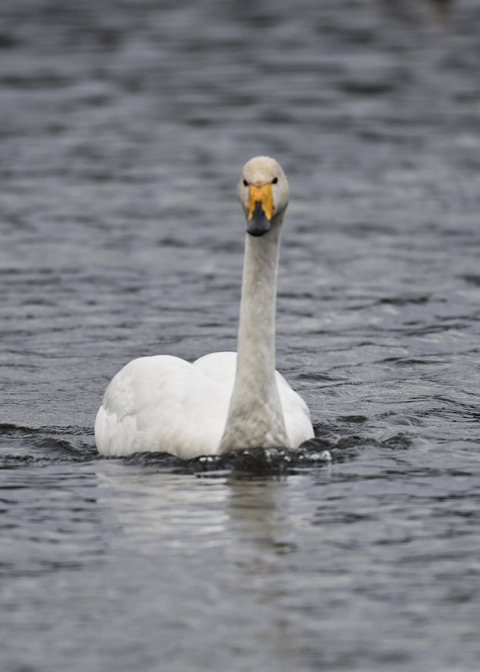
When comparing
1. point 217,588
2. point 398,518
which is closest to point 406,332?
point 398,518

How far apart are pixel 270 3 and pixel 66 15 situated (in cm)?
592

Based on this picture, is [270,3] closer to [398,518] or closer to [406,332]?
[406,332]

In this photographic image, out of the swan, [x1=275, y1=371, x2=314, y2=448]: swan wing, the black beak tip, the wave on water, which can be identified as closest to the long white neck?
the swan

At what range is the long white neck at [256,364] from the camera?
1066 centimetres

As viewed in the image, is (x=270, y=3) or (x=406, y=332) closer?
(x=406, y=332)

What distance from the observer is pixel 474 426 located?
12445mm

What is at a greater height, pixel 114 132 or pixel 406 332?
pixel 114 132

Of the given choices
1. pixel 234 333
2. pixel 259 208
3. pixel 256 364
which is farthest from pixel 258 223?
pixel 234 333

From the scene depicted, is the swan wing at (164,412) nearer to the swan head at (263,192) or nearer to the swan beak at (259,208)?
the swan head at (263,192)

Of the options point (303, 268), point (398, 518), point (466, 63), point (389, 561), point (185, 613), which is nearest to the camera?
point (185, 613)

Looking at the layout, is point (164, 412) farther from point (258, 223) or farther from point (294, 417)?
point (258, 223)

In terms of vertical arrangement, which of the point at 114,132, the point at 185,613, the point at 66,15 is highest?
the point at 66,15

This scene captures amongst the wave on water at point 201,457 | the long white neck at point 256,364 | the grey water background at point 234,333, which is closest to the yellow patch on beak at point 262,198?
the long white neck at point 256,364

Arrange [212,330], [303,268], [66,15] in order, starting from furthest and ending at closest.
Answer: [66,15]
[303,268]
[212,330]
